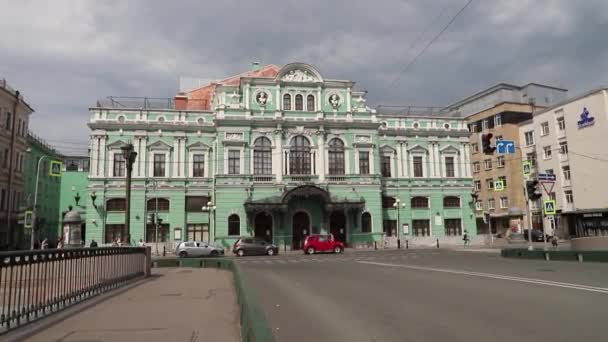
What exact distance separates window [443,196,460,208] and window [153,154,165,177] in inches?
1078

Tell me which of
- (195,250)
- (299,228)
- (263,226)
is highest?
(263,226)

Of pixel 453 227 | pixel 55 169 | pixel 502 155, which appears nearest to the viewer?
pixel 55 169

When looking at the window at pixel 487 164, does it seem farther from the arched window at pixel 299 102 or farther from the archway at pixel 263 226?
the archway at pixel 263 226

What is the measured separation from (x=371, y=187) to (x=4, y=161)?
116 feet

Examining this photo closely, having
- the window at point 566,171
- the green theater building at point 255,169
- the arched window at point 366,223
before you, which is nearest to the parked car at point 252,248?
the green theater building at point 255,169

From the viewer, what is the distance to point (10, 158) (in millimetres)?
45219

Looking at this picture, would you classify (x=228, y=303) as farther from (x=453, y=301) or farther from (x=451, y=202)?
(x=451, y=202)

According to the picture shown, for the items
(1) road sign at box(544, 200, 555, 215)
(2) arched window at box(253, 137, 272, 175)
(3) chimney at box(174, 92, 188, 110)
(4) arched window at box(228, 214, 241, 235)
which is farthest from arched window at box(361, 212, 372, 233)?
(3) chimney at box(174, 92, 188, 110)

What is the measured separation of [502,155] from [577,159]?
37.6 feet

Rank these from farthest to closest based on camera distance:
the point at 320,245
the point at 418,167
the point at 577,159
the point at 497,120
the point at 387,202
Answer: the point at 497,120
the point at 577,159
the point at 418,167
the point at 387,202
the point at 320,245

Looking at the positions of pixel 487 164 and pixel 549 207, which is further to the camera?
pixel 487 164

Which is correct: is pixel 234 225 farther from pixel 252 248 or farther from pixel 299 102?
pixel 299 102

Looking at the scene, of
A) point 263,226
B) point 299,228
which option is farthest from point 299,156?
point 263,226

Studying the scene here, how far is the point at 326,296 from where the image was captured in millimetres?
10898
